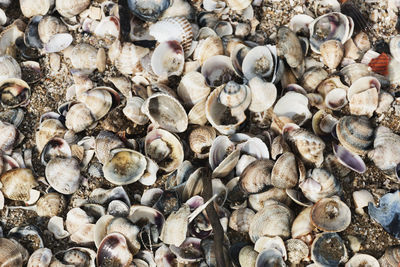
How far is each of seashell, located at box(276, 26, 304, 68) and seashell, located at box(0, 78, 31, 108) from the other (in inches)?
82.3

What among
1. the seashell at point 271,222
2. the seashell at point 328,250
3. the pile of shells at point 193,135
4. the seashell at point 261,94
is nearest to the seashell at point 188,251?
the pile of shells at point 193,135

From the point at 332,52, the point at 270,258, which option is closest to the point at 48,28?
the point at 332,52

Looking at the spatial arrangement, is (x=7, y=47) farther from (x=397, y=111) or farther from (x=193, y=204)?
(x=397, y=111)

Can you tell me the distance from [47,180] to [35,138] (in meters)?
0.45

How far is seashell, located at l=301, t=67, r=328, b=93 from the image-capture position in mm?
3635

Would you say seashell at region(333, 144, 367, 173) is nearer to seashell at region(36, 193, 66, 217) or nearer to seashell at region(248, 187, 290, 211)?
seashell at region(248, 187, 290, 211)

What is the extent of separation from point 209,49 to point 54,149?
1.45 metres

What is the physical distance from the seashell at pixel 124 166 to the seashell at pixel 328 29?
69.2 inches

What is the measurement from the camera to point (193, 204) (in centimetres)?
314

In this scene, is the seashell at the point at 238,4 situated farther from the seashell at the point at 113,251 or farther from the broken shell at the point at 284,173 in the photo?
the seashell at the point at 113,251

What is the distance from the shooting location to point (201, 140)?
3.37 m

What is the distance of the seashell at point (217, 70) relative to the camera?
3.62 metres

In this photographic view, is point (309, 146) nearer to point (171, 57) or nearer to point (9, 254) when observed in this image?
point (171, 57)

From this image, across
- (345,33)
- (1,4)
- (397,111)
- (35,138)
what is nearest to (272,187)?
(397,111)
